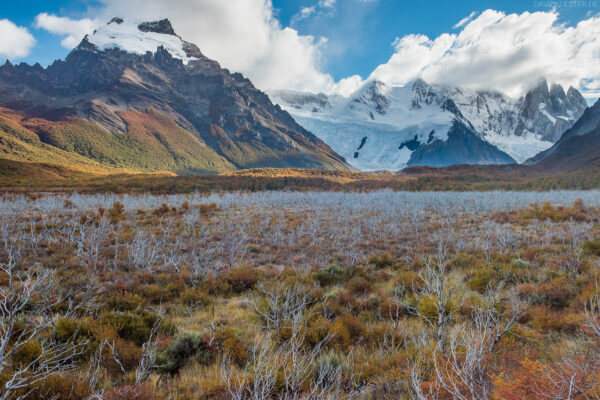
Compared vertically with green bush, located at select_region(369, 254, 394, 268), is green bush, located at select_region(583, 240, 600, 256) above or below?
above

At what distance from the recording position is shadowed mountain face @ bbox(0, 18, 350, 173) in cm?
11384

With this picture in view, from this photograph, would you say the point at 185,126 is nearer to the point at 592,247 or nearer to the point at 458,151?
the point at 458,151

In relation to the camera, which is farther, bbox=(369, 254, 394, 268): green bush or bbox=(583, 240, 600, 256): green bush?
bbox=(369, 254, 394, 268): green bush

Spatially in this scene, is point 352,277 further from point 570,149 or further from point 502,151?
point 502,151

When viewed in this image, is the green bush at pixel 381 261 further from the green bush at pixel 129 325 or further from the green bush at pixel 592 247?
the green bush at pixel 129 325

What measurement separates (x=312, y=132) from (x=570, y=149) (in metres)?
128

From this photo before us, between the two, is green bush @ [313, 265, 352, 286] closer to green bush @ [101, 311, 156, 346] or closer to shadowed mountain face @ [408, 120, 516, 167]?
green bush @ [101, 311, 156, 346]

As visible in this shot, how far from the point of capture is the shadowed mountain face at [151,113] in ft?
374

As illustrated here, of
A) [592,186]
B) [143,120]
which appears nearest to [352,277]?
[592,186]

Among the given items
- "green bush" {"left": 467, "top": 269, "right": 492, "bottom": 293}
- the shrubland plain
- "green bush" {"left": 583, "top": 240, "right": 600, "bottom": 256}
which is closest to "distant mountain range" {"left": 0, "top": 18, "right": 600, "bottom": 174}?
"green bush" {"left": 583, "top": 240, "right": 600, "bottom": 256}

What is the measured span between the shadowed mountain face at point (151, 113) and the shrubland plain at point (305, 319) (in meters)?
114

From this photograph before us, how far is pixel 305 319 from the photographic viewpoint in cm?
482

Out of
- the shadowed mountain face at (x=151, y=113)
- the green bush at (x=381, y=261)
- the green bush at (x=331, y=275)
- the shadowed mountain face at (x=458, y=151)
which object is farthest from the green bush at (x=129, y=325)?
the shadowed mountain face at (x=458, y=151)

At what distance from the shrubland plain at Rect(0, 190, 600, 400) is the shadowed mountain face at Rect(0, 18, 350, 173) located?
4493 inches
